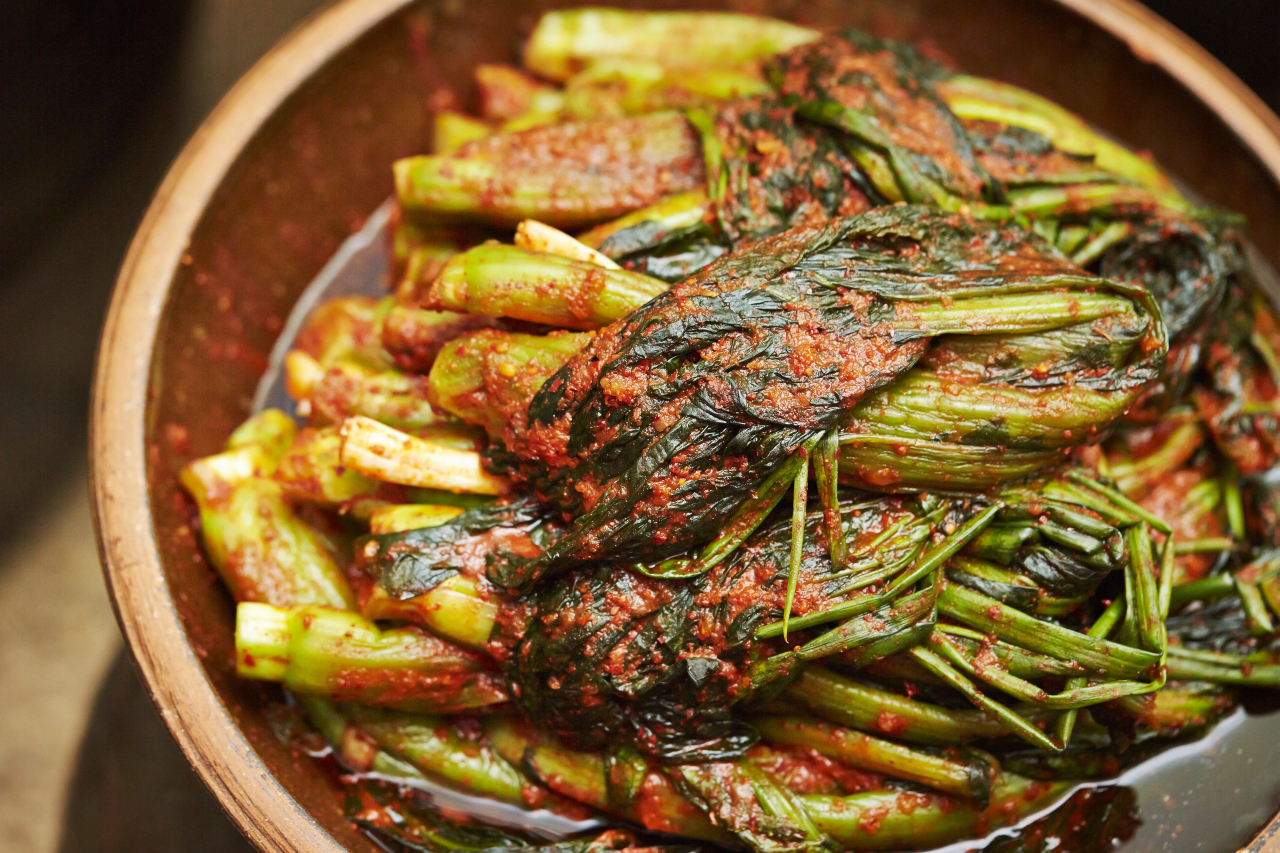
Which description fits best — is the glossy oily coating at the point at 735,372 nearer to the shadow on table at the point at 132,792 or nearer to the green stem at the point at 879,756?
the green stem at the point at 879,756

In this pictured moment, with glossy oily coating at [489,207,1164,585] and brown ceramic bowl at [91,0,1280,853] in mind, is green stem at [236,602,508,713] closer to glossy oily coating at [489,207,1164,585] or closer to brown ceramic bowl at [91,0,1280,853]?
brown ceramic bowl at [91,0,1280,853]

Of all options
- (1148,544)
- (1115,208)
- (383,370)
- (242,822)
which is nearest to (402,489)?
(383,370)

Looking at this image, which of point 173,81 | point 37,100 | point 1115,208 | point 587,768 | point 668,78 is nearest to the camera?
point 587,768

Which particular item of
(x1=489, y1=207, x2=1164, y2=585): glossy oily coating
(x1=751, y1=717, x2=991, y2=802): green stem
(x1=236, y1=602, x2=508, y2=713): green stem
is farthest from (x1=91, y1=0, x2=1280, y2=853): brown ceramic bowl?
(x1=489, y1=207, x2=1164, y2=585): glossy oily coating

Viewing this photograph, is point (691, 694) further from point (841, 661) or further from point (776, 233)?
point (776, 233)

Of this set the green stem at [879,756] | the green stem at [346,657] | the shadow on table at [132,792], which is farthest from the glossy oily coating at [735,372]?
the shadow on table at [132,792]

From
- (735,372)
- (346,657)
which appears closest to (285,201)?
(346,657)

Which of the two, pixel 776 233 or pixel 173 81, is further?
pixel 173 81
